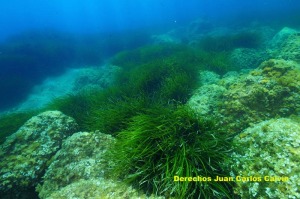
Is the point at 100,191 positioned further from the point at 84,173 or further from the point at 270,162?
the point at 270,162

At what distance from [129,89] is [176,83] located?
85.0 inches

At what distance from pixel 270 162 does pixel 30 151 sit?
5460 millimetres

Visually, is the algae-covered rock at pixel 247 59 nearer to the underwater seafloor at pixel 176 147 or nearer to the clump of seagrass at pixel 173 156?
the underwater seafloor at pixel 176 147

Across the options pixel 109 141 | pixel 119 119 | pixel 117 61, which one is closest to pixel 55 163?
pixel 109 141

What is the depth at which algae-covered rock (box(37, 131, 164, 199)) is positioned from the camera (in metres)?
3.42

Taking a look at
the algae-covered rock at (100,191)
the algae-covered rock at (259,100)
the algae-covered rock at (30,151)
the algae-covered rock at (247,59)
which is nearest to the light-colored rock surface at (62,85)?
the algae-covered rock at (247,59)

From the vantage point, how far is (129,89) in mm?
8336

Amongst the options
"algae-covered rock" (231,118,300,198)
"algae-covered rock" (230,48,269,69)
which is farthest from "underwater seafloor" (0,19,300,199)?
"algae-covered rock" (230,48,269,69)

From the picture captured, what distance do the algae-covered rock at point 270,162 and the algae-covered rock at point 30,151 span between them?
455cm

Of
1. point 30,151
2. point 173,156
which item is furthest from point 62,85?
point 173,156

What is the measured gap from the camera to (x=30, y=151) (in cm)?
520

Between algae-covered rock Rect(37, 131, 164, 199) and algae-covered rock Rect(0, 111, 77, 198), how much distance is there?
37cm

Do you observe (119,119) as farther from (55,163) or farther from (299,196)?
(299,196)

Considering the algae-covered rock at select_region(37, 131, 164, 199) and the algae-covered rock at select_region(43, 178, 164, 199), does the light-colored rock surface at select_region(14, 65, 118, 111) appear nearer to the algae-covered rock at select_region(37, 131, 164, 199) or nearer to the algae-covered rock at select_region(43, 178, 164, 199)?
the algae-covered rock at select_region(37, 131, 164, 199)
